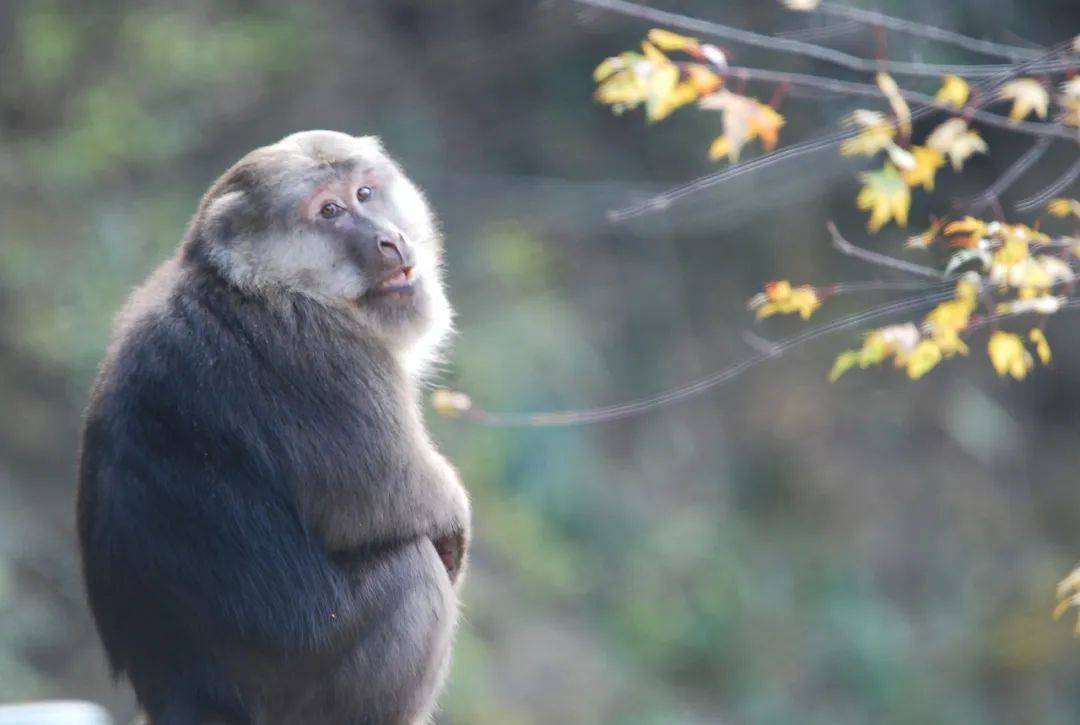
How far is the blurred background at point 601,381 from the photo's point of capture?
9117 millimetres

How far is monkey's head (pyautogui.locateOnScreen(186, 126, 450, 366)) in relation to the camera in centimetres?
410

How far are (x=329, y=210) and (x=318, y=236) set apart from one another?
9 centimetres

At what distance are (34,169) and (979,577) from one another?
721 cm

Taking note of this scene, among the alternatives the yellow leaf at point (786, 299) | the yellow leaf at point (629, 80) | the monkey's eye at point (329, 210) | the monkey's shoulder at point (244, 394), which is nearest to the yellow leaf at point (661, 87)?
the yellow leaf at point (629, 80)

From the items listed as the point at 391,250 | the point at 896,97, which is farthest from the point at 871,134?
the point at 391,250

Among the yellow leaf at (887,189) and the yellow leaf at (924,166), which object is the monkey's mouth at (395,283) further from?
the yellow leaf at (924,166)

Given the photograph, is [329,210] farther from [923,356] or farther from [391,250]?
[923,356]

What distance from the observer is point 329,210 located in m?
4.21

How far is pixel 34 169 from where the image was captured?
29.8 feet

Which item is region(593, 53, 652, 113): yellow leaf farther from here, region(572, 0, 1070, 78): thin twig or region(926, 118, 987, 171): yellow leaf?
region(926, 118, 987, 171): yellow leaf

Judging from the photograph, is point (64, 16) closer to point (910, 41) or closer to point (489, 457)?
point (489, 457)

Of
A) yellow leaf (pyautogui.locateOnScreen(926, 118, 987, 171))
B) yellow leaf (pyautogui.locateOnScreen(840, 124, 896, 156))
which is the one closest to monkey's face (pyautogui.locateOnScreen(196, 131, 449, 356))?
yellow leaf (pyautogui.locateOnScreen(840, 124, 896, 156))

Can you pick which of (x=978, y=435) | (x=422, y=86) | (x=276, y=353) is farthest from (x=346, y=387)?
(x=978, y=435)

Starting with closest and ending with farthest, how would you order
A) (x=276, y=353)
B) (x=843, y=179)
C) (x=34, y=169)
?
(x=276, y=353)
(x=34, y=169)
(x=843, y=179)
